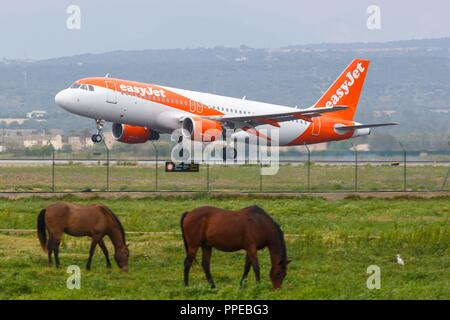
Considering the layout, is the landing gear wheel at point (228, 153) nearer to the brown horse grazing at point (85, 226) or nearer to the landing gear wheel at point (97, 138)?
the landing gear wheel at point (97, 138)

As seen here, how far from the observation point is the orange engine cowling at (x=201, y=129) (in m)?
58.9

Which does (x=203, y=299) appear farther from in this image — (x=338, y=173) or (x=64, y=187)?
(x=338, y=173)

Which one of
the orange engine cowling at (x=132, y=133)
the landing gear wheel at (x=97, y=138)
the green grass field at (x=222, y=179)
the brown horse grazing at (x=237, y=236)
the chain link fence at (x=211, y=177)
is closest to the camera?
the brown horse grazing at (x=237, y=236)

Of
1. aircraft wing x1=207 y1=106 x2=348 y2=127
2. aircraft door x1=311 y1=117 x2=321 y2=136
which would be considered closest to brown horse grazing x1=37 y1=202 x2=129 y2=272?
aircraft wing x1=207 y1=106 x2=348 y2=127

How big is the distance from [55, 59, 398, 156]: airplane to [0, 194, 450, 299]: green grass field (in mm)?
17717

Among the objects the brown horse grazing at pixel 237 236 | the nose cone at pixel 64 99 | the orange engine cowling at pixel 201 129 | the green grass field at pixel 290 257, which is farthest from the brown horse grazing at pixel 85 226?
the orange engine cowling at pixel 201 129

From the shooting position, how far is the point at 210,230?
21.5m

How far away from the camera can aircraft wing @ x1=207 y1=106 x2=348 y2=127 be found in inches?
2423

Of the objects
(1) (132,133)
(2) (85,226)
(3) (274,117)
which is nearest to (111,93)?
(1) (132,133)

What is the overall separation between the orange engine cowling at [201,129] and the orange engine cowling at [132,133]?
3.53m

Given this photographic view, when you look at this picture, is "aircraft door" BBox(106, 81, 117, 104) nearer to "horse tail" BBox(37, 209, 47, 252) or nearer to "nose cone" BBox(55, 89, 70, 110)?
"nose cone" BBox(55, 89, 70, 110)

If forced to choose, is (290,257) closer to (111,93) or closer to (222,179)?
(222,179)

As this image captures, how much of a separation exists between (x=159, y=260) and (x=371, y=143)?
56805 millimetres
